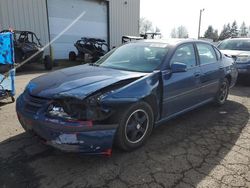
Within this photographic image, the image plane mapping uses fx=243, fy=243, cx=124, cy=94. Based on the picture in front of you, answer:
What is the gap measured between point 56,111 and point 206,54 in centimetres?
327

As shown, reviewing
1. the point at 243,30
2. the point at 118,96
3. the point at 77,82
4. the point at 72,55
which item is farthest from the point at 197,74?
the point at 243,30

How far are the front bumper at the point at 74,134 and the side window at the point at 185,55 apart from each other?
5.56 ft

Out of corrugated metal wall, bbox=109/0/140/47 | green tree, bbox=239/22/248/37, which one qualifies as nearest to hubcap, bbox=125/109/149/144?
corrugated metal wall, bbox=109/0/140/47

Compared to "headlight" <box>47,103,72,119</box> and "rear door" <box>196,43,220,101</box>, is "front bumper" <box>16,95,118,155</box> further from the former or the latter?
"rear door" <box>196,43,220,101</box>

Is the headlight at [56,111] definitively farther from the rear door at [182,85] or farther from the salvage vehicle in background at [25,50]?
the salvage vehicle in background at [25,50]

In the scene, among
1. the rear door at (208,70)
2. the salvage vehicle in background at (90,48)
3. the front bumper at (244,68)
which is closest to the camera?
the rear door at (208,70)

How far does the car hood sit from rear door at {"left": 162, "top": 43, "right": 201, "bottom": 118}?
0.52 m

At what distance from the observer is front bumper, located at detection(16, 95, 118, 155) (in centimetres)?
263

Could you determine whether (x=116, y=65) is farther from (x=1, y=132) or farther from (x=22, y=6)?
(x=22, y=6)

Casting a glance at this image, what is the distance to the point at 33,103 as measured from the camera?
2.99 m

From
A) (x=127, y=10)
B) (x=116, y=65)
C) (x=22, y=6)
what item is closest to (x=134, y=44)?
(x=116, y=65)

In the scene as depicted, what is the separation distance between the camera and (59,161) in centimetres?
302

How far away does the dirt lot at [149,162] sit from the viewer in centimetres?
265

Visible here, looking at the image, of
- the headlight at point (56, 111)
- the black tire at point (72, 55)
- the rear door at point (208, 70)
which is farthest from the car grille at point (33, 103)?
the black tire at point (72, 55)
